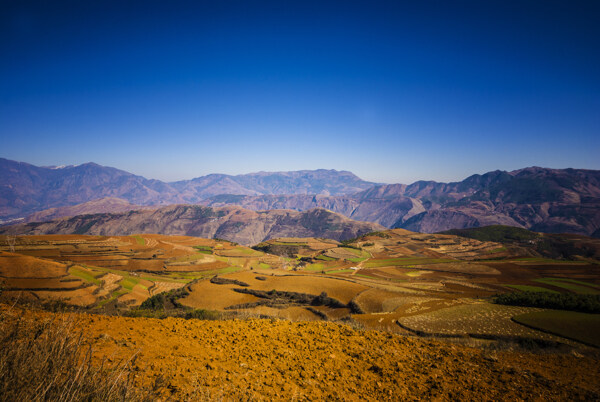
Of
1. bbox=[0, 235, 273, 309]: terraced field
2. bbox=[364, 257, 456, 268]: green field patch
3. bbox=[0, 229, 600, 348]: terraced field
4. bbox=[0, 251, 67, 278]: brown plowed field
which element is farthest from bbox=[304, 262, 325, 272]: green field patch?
bbox=[0, 251, 67, 278]: brown plowed field

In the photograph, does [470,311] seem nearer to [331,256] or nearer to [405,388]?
[405,388]

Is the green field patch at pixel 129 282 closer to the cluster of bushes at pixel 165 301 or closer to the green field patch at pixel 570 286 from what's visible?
the cluster of bushes at pixel 165 301

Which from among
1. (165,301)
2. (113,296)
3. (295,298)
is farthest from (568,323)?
(113,296)

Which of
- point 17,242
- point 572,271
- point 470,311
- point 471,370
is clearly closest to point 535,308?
point 470,311

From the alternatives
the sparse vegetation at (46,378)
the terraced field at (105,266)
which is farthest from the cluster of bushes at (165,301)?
the sparse vegetation at (46,378)

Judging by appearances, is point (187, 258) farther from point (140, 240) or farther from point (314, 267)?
point (314, 267)

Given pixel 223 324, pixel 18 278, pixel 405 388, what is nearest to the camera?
pixel 405 388
